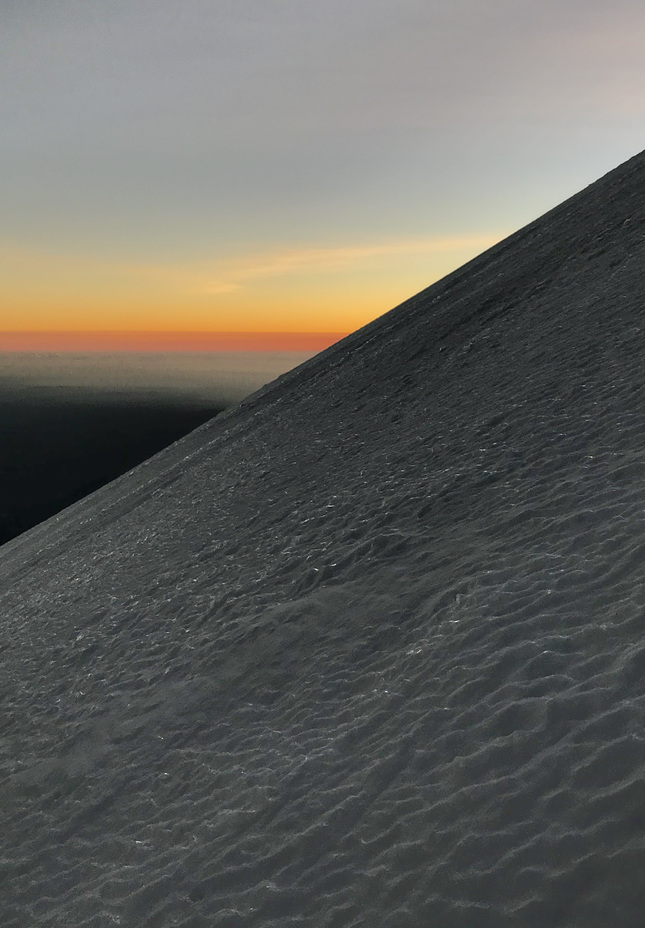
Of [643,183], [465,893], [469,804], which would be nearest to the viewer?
[465,893]

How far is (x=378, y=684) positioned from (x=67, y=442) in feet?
407

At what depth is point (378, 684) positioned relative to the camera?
530cm

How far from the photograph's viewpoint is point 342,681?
5598 millimetres

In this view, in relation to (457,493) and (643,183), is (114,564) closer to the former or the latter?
(457,493)

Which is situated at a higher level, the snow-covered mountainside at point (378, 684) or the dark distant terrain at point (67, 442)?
the dark distant terrain at point (67, 442)

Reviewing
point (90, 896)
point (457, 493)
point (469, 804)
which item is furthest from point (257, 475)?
point (469, 804)

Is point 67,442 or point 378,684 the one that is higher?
point 67,442

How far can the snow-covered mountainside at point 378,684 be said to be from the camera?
3.71 meters

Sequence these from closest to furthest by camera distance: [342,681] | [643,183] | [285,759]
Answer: [285,759], [342,681], [643,183]

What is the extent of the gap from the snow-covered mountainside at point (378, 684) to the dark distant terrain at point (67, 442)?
8250 cm

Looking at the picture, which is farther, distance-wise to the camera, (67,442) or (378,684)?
(67,442)

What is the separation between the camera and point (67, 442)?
122250mm

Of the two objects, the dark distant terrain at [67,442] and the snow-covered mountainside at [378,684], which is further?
the dark distant terrain at [67,442]

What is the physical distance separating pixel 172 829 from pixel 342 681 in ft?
→ 4.91
